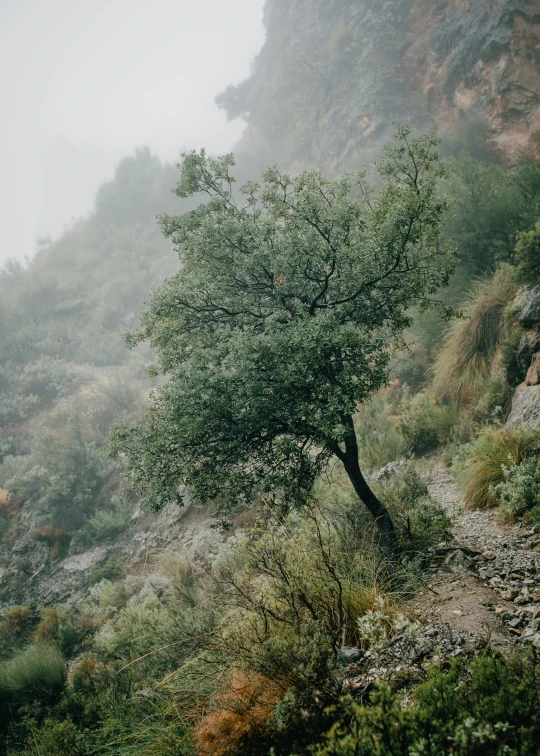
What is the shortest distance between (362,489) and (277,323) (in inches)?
96.7

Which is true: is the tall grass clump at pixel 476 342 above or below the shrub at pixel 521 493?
above

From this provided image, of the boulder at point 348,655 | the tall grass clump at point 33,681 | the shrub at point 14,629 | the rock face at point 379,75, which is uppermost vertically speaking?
the rock face at point 379,75

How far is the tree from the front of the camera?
396cm

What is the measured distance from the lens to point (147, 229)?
1216 inches

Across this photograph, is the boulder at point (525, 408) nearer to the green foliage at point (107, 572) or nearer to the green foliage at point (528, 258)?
the green foliage at point (528, 258)

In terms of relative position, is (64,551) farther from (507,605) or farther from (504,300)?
(504,300)

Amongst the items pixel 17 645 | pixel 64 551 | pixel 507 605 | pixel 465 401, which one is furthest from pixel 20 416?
pixel 507 605

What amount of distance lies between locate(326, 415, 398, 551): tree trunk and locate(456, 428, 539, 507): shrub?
1.70m

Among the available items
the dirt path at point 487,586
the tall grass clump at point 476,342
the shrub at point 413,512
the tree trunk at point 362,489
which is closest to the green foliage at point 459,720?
the dirt path at point 487,586

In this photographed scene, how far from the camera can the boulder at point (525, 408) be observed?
6.39 metres

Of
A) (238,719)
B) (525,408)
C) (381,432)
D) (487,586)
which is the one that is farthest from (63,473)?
(525,408)

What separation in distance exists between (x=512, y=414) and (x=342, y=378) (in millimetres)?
4835

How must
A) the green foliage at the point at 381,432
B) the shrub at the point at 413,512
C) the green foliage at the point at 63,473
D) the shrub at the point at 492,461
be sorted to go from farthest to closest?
the green foliage at the point at 63,473
the green foliage at the point at 381,432
the shrub at the point at 492,461
the shrub at the point at 413,512

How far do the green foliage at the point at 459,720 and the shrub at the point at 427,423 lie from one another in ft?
23.0
